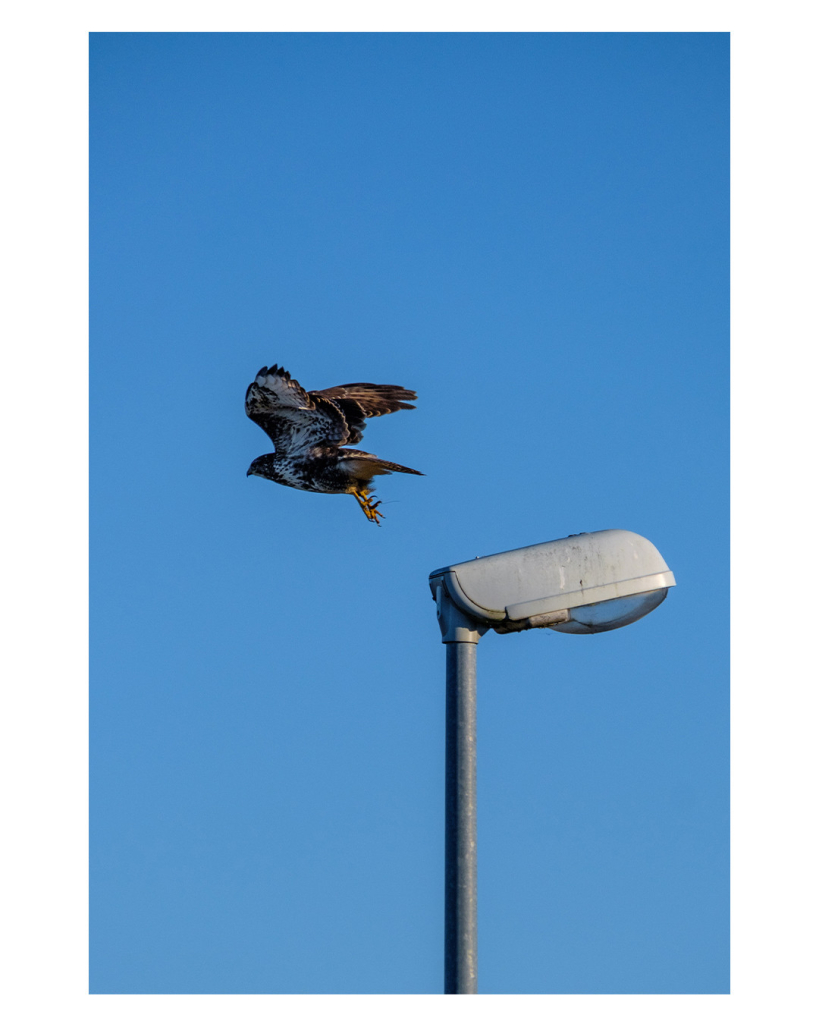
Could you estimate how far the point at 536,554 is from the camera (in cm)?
554

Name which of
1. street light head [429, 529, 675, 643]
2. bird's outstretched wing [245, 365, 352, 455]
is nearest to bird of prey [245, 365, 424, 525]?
bird's outstretched wing [245, 365, 352, 455]

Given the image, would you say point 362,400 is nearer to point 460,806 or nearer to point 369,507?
point 369,507

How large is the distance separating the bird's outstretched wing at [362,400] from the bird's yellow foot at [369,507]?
1.25 meters

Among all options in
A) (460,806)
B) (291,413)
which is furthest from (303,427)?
(460,806)

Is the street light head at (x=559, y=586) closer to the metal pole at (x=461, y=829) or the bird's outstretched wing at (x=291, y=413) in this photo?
the metal pole at (x=461, y=829)

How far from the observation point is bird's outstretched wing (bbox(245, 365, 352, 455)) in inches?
408

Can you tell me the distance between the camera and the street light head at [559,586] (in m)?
5.46

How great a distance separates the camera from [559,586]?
5.52 m

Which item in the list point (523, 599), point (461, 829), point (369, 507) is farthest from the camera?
point (369, 507)

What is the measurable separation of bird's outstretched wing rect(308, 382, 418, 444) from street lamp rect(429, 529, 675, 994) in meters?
5.25

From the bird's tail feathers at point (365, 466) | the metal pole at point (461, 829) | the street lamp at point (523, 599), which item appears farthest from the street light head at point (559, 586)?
the bird's tail feathers at point (365, 466)

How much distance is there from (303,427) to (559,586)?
548 centimetres
